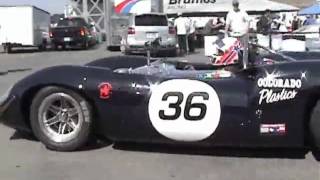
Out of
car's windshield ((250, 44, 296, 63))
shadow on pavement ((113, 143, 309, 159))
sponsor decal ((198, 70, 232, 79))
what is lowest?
shadow on pavement ((113, 143, 309, 159))

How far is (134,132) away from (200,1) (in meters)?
36.6

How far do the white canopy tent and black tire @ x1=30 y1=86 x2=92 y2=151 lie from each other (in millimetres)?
32000

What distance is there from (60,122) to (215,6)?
110 ft

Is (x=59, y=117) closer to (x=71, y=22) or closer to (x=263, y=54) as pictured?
(x=263, y=54)

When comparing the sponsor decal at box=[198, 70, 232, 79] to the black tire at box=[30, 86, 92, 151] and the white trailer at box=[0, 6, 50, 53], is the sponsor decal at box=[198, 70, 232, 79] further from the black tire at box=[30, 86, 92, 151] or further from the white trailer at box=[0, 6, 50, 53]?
the white trailer at box=[0, 6, 50, 53]

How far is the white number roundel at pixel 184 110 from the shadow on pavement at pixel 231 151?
0.37 meters

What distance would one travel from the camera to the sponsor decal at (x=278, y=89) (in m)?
6.29

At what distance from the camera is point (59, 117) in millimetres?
6953

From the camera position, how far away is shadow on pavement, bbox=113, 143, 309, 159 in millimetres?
6676

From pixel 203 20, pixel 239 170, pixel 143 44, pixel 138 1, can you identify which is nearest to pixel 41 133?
pixel 239 170

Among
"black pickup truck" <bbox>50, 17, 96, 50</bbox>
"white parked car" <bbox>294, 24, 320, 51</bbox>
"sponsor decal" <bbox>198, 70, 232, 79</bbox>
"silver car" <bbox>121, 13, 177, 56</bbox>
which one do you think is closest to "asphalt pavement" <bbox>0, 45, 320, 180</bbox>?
"sponsor decal" <bbox>198, 70, 232, 79</bbox>

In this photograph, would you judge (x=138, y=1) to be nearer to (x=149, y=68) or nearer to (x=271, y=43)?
(x=271, y=43)

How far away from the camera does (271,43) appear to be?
20.4 meters

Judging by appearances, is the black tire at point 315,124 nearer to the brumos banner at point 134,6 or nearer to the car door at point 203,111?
the car door at point 203,111
